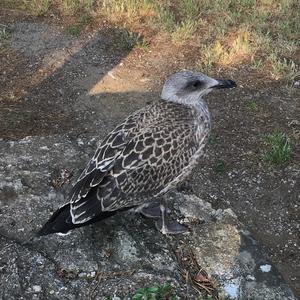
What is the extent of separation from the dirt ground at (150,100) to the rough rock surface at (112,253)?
33.6 inches

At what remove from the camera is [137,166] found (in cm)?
360

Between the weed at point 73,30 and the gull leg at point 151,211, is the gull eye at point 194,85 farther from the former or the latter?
the weed at point 73,30

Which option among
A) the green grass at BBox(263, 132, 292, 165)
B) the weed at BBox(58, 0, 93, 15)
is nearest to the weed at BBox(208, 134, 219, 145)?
the green grass at BBox(263, 132, 292, 165)

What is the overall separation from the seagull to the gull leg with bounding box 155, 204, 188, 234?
0.01 m

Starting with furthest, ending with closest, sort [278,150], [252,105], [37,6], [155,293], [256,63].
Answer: [37,6] → [256,63] → [252,105] → [278,150] → [155,293]

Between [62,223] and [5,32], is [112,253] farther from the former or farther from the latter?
[5,32]

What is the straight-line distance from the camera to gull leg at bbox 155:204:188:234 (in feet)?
13.0

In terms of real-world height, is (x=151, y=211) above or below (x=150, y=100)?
above

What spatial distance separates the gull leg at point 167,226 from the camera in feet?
13.0

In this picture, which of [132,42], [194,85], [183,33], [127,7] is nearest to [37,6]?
[127,7]

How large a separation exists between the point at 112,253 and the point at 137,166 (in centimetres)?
60

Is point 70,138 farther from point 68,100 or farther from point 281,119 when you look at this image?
point 281,119

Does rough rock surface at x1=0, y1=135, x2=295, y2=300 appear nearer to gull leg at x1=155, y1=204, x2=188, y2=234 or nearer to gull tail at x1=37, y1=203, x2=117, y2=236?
gull leg at x1=155, y1=204, x2=188, y2=234

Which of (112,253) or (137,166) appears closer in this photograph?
(137,166)
